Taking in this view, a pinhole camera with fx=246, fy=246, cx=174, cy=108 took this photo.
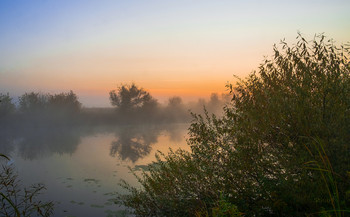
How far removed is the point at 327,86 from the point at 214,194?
3108mm

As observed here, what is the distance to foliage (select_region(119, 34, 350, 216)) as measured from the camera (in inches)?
164

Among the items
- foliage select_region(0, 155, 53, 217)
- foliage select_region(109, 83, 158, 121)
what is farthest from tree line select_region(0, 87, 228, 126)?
foliage select_region(0, 155, 53, 217)

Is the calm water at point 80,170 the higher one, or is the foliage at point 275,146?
the foliage at point 275,146

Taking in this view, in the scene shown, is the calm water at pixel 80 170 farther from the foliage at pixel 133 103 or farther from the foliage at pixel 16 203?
the foliage at pixel 133 103

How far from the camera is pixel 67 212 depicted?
8.70 m

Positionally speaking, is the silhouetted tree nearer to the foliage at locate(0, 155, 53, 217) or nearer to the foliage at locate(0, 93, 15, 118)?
the foliage at locate(0, 93, 15, 118)

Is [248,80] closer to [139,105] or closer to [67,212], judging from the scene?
[67,212]

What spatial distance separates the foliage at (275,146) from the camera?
4176 mm

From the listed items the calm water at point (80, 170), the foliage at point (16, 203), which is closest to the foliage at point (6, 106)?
the calm water at point (80, 170)

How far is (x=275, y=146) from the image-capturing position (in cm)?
515

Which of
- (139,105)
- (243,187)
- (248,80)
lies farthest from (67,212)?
(139,105)

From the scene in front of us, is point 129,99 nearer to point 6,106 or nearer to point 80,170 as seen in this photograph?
point 6,106

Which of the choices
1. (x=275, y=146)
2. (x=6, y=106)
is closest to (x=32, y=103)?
(x=6, y=106)

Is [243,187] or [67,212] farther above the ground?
[243,187]
